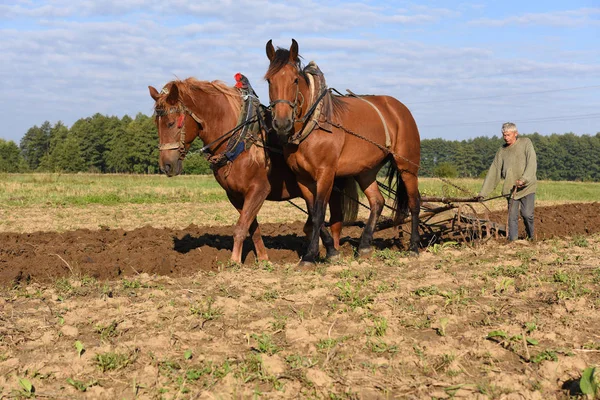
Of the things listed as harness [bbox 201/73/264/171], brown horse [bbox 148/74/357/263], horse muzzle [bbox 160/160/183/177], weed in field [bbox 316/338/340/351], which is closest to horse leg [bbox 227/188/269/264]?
brown horse [bbox 148/74/357/263]

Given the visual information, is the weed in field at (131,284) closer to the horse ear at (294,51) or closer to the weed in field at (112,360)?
the weed in field at (112,360)

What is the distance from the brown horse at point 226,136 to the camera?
7.14 metres

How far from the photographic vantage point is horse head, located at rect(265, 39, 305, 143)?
6.47 metres

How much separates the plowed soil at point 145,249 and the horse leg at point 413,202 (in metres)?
1.01

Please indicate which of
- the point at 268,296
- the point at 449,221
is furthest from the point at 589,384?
the point at 449,221

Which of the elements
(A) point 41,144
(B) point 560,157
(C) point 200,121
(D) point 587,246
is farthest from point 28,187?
(B) point 560,157

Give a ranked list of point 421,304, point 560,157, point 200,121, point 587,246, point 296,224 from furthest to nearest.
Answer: point 560,157 → point 296,224 → point 587,246 → point 200,121 → point 421,304

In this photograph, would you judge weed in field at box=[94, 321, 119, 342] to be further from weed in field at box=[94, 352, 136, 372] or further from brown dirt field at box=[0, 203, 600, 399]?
weed in field at box=[94, 352, 136, 372]

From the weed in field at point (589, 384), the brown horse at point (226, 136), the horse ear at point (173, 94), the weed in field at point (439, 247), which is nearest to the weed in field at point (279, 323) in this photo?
the weed in field at point (589, 384)

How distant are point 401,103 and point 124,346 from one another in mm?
5777

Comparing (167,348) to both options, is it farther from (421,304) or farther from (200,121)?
(200,121)

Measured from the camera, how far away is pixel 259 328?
4.68m

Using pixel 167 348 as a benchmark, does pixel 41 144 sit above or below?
above

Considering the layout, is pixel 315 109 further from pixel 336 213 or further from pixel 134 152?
pixel 134 152
